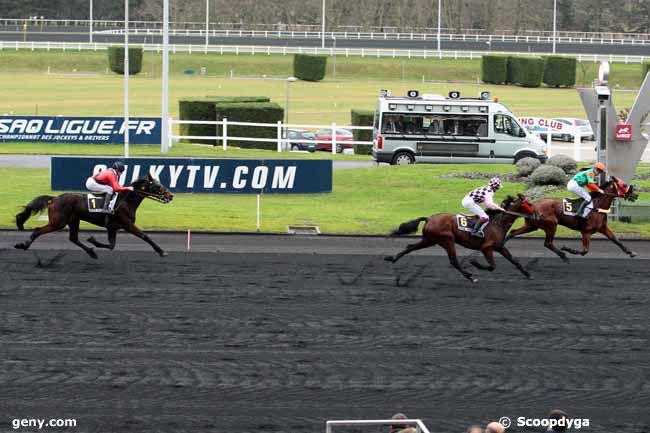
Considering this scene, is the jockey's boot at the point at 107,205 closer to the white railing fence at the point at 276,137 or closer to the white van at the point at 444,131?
the white van at the point at 444,131

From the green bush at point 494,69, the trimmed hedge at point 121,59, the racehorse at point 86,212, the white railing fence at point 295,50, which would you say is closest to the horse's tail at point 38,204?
the racehorse at point 86,212

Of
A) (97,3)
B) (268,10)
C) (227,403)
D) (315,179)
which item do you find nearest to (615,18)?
(268,10)

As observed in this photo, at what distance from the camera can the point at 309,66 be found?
76125 mm

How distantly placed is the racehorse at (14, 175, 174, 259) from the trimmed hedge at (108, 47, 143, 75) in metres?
57.6

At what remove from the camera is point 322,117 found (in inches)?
2275

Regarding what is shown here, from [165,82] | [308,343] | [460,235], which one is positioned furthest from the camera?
[165,82]

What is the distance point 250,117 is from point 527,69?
37.2 m

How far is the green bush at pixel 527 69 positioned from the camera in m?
74.9

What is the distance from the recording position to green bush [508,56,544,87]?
74.9m

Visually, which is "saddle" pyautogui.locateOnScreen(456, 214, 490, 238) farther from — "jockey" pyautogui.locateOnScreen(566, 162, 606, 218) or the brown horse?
"jockey" pyautogui.locateOnScreen(566, 162, 606, 218)

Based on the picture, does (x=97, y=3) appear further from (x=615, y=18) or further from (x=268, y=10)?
(x=615, y=18)

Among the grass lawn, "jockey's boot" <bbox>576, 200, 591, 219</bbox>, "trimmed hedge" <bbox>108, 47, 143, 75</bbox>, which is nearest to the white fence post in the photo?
the grass lawn

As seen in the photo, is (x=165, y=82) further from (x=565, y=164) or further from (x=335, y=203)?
(x=565, y=164)

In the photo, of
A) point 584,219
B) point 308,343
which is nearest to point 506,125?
point 584,219
